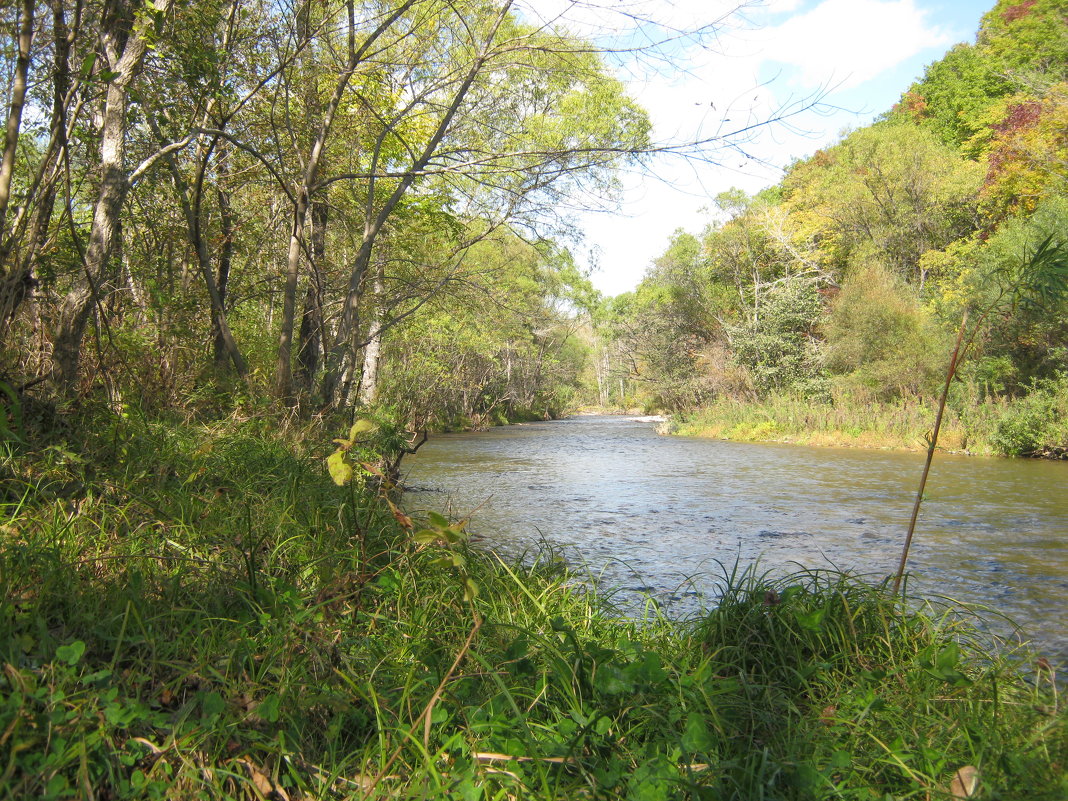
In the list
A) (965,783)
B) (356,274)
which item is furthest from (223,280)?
(965,783)

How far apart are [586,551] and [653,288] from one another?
3089cm

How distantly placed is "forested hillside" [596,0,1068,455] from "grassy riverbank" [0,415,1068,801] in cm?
1185

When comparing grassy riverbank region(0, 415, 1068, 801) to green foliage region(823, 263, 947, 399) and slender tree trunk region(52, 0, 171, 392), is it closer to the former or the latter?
slender tree trunk region(52, 0, 171, 392)

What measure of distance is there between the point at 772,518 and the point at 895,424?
1200 cm

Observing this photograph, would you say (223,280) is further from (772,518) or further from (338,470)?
(772,518)

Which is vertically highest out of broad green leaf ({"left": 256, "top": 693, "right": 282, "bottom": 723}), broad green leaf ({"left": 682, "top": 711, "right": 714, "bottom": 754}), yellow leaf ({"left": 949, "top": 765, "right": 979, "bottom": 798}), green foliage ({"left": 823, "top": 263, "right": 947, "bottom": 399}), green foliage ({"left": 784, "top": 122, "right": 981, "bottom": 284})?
green foliage ({"left": 784, "top": 122, "right": 981, "bottom": 284})

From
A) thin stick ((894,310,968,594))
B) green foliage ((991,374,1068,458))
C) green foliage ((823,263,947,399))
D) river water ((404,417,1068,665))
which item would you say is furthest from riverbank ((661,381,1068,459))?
thin stick ((894,310,968,594))

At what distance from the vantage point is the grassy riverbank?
1835 mm

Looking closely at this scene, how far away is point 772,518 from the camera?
838cm

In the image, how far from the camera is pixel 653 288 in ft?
117

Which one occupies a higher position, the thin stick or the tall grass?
the thin stick

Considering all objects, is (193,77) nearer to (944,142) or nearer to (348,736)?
(348,736)

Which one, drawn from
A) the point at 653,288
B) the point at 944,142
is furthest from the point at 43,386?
the point at 944,142

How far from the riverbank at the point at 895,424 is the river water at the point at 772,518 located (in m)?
0.79
